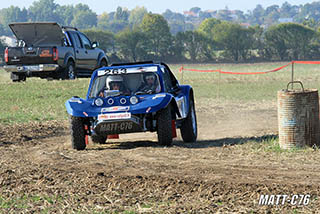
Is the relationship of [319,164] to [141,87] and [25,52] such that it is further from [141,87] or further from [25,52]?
[25,52]

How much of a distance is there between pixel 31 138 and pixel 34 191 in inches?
227

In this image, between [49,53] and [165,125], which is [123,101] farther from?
[49,53]

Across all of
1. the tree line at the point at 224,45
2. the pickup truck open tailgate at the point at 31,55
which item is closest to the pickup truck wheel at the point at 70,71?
the pickup truck open tailgate at the point at 31,55

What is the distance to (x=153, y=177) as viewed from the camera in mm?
7859

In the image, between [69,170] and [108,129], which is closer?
[69,170]

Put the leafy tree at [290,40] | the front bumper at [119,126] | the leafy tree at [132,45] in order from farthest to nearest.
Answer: the leafy tree at [132,45] → the leafy tree at [290,40] → the front bumper at [119,126]

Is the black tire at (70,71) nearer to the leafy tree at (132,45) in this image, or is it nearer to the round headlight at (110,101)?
the round headlight at (110,101)

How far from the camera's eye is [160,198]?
691cm

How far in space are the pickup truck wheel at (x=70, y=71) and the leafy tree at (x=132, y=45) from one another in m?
62.3

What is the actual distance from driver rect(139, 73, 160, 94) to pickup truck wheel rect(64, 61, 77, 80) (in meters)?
10.8

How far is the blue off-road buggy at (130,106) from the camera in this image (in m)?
10.3

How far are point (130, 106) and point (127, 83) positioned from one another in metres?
1.12

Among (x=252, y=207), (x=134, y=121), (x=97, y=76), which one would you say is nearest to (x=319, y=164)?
(x=252, y=207)

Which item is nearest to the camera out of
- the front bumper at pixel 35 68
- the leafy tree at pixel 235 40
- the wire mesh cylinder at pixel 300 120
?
the wire mesh cylinder at pixel 300 120
